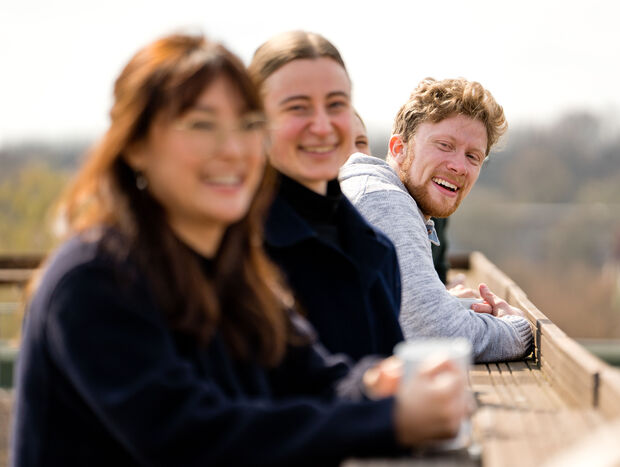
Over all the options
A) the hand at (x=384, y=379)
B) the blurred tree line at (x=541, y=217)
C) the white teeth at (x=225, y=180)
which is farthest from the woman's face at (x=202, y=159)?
the blurred tree line at (x=541, y=217)

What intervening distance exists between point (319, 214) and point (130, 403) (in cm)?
103

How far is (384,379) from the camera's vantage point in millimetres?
1897

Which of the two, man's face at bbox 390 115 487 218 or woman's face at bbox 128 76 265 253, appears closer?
woman's face at bbox 128 76 265 253

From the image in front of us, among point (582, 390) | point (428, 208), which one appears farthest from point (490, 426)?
Result: point (428, 208)

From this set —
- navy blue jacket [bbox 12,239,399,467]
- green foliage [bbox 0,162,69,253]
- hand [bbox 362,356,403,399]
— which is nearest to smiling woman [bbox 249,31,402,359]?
hand [bbox 362,356,403,399]

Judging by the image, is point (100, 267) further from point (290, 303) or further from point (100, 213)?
point (290, 303)

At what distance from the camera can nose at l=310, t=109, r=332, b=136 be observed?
2428 mm

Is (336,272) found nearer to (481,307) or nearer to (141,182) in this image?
(141,182)

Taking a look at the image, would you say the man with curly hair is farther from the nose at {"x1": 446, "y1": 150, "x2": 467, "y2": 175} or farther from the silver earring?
the silver earring

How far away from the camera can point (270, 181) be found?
2.12 m

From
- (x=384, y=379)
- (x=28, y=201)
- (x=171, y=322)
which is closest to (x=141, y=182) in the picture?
(x=171, y=322)

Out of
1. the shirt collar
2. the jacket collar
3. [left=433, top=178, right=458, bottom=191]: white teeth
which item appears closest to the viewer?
the jacket collar

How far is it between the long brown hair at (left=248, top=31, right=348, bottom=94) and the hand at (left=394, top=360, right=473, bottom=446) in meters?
1.03

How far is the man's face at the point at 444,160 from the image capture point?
358cm
